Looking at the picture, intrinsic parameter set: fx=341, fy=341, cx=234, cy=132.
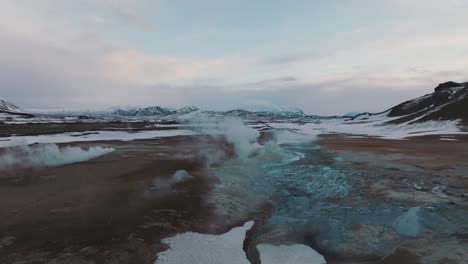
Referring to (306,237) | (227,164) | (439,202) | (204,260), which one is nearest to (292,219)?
(306,237)

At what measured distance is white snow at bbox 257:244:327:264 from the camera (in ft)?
28.1

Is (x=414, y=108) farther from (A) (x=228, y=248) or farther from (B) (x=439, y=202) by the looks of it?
(A) (x=228, y=248)

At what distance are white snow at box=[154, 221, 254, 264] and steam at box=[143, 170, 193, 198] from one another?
200 inches

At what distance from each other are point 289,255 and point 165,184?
936 centimetres

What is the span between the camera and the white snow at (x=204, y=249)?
8562 mm

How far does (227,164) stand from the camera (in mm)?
25000

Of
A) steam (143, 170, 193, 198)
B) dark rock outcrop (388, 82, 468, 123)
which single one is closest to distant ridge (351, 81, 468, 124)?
dark rock outcrop (388, 82, 468, 123)

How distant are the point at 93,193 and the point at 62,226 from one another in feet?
14.5

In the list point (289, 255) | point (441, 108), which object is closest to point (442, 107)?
point (441, 108)

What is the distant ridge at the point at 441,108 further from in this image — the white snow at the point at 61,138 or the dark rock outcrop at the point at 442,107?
the white snow at the point at 61,138

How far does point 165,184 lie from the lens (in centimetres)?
1689

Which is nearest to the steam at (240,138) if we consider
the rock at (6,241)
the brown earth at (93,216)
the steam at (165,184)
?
the steam at (165,184)

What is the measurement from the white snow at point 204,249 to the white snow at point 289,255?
0.57 meters

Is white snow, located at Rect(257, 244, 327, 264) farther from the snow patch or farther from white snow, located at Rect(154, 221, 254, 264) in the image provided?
the snow patch
